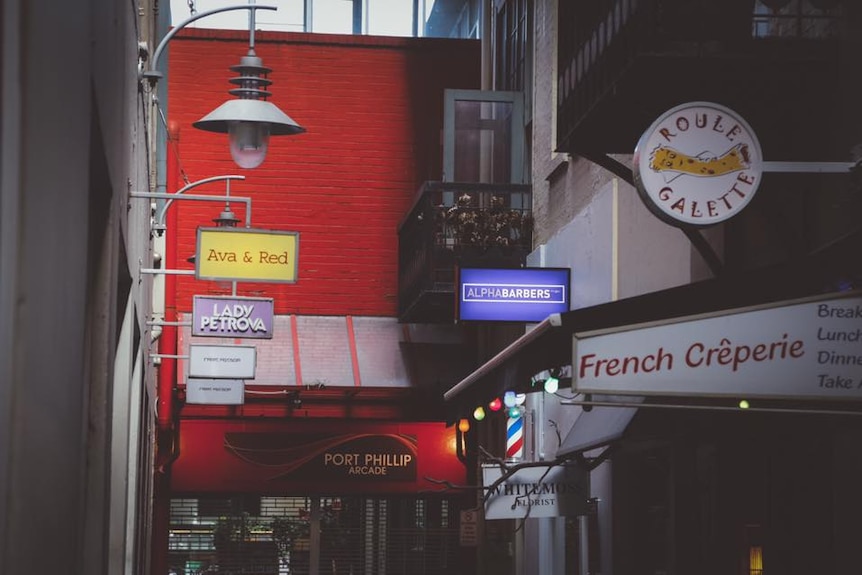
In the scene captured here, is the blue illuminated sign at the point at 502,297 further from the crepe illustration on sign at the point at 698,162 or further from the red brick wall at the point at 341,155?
the red brick wall at the point at 341,155

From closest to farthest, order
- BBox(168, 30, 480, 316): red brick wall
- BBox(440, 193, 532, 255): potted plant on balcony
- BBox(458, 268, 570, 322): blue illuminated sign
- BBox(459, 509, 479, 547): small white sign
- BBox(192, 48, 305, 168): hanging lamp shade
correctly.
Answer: BBox(192, 48, 305, 168): hanging lamp shade
BBox(458, 268, 570, 322): blue illuminated sign
BBox(440, 193, 532, 255): potted plant on balcony
BBox(459, 509, 479, 547): small white sign
BBox(168, 30, 480, 316): red brick wall

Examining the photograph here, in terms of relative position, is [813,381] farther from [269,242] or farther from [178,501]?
[178,501]

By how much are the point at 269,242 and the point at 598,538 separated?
15.7ft

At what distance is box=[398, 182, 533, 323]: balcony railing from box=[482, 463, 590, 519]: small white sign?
6.46 m

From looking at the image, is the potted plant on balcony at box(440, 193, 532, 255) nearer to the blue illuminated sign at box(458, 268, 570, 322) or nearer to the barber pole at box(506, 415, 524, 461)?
the barber pole at box(506, 415, 524, 461)

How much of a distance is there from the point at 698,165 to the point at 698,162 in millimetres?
19

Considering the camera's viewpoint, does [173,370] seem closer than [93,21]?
No

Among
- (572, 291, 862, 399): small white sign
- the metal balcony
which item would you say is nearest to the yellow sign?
the metal balcony

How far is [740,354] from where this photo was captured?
7.57 metres

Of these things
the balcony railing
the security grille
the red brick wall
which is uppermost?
the red brick wall

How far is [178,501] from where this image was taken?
28.3 meters

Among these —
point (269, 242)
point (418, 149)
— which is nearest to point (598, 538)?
point (269, 242)

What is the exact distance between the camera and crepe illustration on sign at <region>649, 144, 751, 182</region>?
884 centimetres

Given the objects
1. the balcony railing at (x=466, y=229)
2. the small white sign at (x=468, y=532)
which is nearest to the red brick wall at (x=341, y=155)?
the small white sign at (x=468, y=532)
